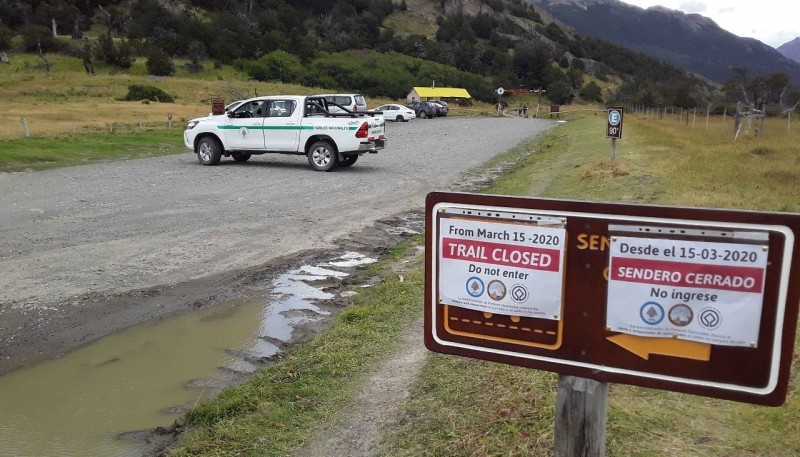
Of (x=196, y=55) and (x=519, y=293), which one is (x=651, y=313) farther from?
(x=196, y=55)

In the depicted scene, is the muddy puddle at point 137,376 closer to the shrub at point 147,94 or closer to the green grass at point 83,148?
the green grass at point 83,148

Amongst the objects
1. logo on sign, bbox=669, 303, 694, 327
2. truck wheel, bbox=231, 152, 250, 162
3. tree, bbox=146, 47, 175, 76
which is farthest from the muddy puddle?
tree, bbox=146, 47, 175, 76

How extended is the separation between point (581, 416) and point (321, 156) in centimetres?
1428

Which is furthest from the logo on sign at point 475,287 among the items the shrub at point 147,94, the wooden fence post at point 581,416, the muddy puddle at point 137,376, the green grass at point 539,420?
the shrub at point 147,94

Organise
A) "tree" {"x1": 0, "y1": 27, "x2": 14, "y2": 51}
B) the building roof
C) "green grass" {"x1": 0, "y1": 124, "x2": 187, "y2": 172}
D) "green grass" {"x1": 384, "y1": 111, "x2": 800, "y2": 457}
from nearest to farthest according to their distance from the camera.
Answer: "green grass" {"x1": 384, "y1": 111, "x2": 800, "y2": 457} < "green grass" {"x1": 0, "y1": 124, "x2": 187, "y2": 172} < "tree" {"x1": 0, "y1": 27, "x2": 14, "y2": 51} < the building roof

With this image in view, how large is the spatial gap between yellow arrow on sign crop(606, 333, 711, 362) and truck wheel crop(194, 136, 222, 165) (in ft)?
51.9

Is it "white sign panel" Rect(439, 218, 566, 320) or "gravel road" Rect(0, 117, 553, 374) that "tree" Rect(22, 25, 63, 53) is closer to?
"gravel road" Rect(0, 117, 553, 374)

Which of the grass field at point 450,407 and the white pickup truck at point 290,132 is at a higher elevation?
the white pickup truck at point 290,132

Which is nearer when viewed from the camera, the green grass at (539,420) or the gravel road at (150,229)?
the green grass at (539,420)

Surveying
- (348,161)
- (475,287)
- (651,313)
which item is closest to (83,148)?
(348,161)

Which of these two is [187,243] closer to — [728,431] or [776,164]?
[728,431]

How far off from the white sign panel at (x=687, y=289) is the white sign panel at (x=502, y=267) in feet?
0.68

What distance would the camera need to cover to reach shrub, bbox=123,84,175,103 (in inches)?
1955

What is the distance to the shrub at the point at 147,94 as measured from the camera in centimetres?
4966
